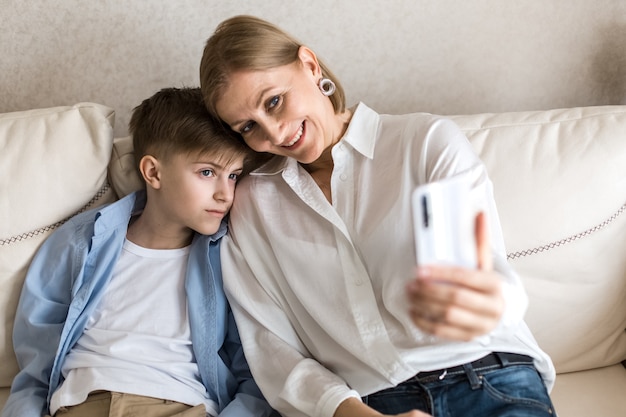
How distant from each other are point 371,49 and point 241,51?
1.94 ft

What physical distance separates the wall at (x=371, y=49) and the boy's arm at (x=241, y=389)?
67cm

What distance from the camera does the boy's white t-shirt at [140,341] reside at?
1375 millimetres

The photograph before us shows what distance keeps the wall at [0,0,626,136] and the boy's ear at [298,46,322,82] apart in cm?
43

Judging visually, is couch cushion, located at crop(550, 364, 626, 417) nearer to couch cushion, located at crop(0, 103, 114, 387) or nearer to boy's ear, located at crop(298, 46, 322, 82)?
boy's ear, located at crop(298, 46, 322, 82)

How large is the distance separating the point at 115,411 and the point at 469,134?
0.95 metres

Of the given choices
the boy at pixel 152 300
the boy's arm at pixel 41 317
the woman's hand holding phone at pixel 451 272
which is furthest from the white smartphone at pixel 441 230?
the boy's arm at pixel 41 317

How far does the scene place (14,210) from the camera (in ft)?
4.96

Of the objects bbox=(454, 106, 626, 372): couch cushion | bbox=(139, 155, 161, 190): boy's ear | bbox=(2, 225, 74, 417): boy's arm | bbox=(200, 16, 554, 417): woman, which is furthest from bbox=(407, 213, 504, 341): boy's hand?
bbox=(2, 225, 74, 417): boy's arm

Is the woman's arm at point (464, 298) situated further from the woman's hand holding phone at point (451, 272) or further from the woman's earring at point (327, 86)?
the woman's earring at point (327, 86)

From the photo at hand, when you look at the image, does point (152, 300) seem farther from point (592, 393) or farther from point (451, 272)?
point (592, 393)

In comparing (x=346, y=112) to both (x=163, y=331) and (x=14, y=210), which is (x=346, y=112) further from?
(x=14, y=210)

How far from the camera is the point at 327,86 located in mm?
1377

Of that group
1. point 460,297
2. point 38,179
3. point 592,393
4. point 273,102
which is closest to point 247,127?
point 273,102

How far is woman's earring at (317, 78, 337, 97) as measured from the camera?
4.45 feet
